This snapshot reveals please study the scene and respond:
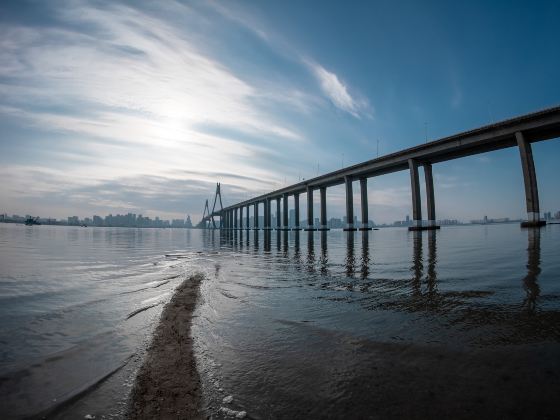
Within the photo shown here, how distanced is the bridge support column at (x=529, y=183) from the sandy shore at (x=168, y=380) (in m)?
49.9

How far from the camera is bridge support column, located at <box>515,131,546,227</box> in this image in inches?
1481

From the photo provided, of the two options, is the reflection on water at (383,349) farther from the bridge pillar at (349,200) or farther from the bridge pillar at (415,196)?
the bridge pillar at (349,200)

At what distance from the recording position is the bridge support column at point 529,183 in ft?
123

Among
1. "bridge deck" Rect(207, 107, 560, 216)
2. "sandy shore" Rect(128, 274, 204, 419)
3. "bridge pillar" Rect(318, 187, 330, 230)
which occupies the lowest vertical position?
"sandy shore" Rect(128, 274, 204, 419)

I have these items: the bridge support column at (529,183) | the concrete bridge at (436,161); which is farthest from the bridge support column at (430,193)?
the bridge support column at (529,183)

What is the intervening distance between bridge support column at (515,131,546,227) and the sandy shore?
4988 centimetres

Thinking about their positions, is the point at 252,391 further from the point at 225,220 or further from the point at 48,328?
the point at 225,220

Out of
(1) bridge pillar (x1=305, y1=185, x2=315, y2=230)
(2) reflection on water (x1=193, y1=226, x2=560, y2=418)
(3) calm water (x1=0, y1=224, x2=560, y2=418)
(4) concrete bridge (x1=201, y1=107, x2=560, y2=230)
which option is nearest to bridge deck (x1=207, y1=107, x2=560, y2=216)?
(4) concrete bridge (x1=201, y1=107, x2=560, y2=230)

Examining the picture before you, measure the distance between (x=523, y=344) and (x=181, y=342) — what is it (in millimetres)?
4213

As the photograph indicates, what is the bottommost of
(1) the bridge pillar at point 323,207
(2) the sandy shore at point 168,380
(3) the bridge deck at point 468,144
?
(2) the sandy shore at point 168,380

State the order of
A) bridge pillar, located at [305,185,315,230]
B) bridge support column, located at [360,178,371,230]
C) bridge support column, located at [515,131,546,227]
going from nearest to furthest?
→ bridge support column, located at [515,131,546,227], bridge support column, located at [360,178,371,230], bridge pillar, located at [305,185,315,230]

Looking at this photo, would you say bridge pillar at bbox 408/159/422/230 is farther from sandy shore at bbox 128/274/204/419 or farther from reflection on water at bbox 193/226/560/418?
sandy shore at bbox 128/274/204/419

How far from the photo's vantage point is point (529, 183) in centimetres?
3797

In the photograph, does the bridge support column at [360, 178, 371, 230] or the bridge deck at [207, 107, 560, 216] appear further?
the bridge support column at [360, 178, 371, 230]
